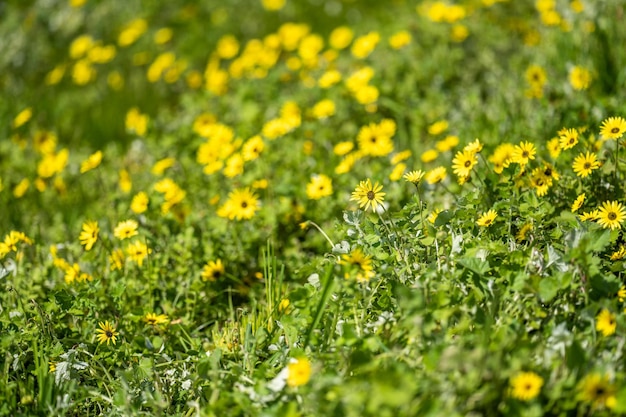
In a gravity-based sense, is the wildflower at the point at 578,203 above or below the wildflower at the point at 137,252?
below

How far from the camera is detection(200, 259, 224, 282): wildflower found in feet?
9.05

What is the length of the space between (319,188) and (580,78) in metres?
1.52

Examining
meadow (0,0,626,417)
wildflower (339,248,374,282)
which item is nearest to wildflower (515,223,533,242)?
meadow (0,0,626,417)

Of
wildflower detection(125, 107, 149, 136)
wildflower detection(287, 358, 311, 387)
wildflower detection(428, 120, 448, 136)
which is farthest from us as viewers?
wildflower detection(125, 107, 149, 136)

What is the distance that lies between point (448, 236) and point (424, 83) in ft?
7.01

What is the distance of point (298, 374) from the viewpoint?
70.8 inches

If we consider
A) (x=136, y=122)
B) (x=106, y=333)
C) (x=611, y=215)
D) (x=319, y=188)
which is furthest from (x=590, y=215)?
(x=136, y=122)

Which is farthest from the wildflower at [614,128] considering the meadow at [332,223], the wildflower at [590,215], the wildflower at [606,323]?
the wildflower at [606,323]

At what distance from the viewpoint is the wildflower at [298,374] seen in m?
1.78

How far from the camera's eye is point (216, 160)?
3588mm

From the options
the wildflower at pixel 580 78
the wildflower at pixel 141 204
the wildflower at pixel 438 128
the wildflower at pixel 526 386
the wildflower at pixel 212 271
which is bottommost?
the wildflower at pixel 580 78

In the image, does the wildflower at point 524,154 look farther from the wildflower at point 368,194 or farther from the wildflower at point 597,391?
the wildflower at point 597,391

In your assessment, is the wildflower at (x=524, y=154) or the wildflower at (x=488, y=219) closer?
the wildflower at (x=488, y=219)

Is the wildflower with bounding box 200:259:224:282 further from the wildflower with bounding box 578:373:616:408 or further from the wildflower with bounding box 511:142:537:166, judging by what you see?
the wildflower with bounding box 578:373:616:408
